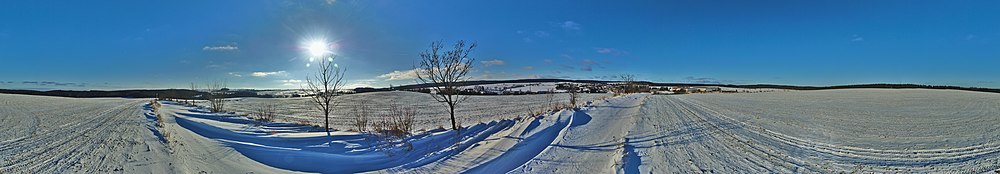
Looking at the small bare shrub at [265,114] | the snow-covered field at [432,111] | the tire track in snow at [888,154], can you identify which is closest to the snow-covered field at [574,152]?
the tire track in snow at [888,154]

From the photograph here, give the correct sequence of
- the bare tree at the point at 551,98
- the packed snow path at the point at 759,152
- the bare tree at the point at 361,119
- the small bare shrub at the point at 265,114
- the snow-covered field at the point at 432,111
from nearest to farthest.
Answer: the packed snow path at the point at 759,152, the bare tree at the point at 361,119, the snow-covered field at the point at 432,111, the small bare shrub at the point at 265,114, the bare tree at the point at 551,98

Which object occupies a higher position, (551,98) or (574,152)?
(551,98)

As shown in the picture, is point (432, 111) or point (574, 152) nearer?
point (574, 152)

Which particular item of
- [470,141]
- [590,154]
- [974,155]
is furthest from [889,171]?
[470,141]

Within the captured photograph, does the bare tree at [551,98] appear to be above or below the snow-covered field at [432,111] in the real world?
above

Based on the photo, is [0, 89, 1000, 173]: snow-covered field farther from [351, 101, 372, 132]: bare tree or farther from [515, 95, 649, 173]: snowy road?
[351, 101, 372, 132]: bare tree

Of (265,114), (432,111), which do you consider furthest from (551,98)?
(265,114)

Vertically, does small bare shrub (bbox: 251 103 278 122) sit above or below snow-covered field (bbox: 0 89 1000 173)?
below

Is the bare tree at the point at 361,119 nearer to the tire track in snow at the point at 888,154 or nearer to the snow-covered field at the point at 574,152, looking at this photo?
the snow-covered field at the point at 574,152

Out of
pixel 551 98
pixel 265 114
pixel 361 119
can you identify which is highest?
pixel 551 98

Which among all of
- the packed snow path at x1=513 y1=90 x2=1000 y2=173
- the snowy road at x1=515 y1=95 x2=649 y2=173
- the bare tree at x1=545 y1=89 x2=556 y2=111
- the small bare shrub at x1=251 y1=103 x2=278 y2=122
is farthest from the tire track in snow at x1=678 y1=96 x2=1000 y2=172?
the small bare shrub at x1=251 y1=103 x2=278 y2=122

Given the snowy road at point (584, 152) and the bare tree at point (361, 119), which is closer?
the snowy road at point (584, 152)

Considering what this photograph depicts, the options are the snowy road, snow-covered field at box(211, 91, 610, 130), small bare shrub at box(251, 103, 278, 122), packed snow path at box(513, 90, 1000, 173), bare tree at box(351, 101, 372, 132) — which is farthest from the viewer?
small bare shrub at box(251, 103, 278, 122)

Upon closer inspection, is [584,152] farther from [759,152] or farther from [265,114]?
[265,114]
